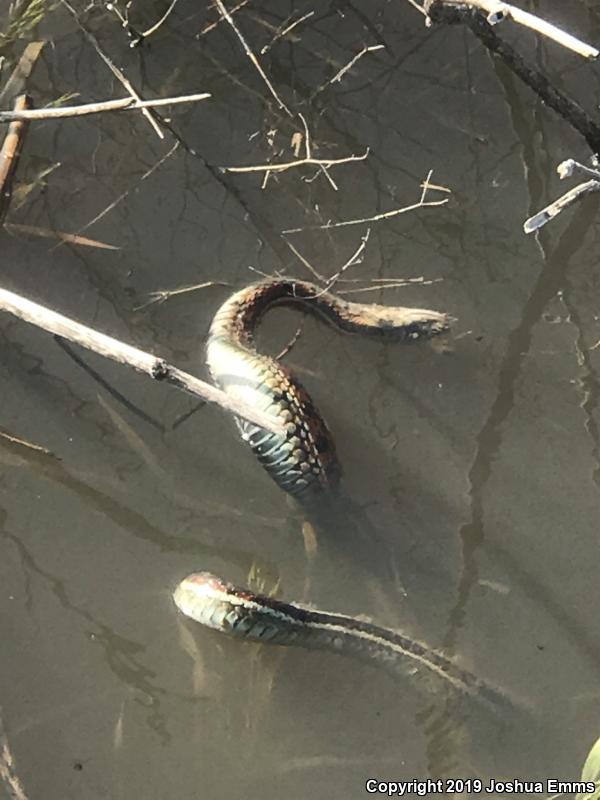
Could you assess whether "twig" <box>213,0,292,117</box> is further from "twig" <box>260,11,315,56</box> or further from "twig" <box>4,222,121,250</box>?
"twig" <box>4,222,121,250</box>

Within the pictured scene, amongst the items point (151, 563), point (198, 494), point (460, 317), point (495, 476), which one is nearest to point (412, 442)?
point (495, 476)

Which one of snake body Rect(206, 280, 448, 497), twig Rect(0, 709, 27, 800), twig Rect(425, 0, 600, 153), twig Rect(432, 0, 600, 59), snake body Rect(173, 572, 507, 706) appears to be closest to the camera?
twig Rect(432, 0, 600, 59)

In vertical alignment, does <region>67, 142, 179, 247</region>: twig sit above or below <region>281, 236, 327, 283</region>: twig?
above

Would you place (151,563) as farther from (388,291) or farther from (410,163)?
(410,163)

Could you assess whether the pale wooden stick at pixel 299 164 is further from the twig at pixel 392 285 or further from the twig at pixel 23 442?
the twig at pixel 23 442

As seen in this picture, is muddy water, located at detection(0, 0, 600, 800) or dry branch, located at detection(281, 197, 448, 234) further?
dry branch, located at detection(281, 197, 448, 234)

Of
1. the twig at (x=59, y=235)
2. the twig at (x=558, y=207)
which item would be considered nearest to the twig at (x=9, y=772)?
the twig at (x=59, y=235)

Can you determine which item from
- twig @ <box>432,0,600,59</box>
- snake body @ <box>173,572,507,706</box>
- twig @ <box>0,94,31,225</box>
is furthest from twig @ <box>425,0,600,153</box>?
snake body @ <box>173,572,507,706</box>

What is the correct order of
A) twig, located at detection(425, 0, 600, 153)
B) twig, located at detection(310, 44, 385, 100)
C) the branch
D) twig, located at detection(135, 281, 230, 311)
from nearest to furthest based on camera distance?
the branch
twig, located at detection(425, 0, 600, 153)
twig, located at detection(135, 281, 230, 311)
twig, located at detection(310, 44, 385, 100)

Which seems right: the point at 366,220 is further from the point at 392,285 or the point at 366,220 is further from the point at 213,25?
the point at 213,25
